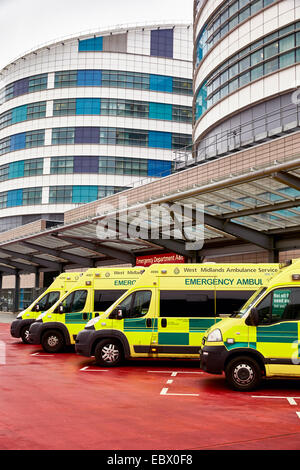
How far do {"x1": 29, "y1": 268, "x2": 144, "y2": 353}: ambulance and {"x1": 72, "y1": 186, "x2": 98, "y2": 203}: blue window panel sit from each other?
38.5 m

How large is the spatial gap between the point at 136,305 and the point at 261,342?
399 cm

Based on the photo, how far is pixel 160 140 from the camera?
5584cm

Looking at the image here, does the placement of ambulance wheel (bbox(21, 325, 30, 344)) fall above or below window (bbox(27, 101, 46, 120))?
below

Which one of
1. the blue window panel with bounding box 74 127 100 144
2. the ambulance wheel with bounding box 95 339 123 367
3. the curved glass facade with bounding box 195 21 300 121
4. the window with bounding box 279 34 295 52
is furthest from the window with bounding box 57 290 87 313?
the blue window panel with bounding box 74 127 100 144

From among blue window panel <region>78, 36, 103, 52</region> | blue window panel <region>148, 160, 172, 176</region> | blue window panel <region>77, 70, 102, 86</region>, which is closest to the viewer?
blue window panel <region>77, 70, 102, 86</region>

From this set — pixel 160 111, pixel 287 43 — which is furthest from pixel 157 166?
pixel 287 43

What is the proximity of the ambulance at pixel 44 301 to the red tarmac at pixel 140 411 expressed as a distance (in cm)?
592

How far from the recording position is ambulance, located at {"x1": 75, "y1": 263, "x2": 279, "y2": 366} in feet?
41.0

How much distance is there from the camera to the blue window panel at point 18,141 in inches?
2282

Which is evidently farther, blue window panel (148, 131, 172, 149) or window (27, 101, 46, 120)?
window (27, 101, 46, 120)

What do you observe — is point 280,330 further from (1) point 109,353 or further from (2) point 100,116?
(2) point 100,116

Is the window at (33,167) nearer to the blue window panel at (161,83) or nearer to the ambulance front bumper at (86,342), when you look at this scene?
the blue window panel at (161,83)

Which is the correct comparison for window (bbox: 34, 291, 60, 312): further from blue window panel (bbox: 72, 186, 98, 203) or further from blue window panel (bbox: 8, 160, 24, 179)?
blue window panel (bbox: 8, 160, 24, 179)

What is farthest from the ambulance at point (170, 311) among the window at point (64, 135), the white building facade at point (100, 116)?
the window at point (64, 135)
